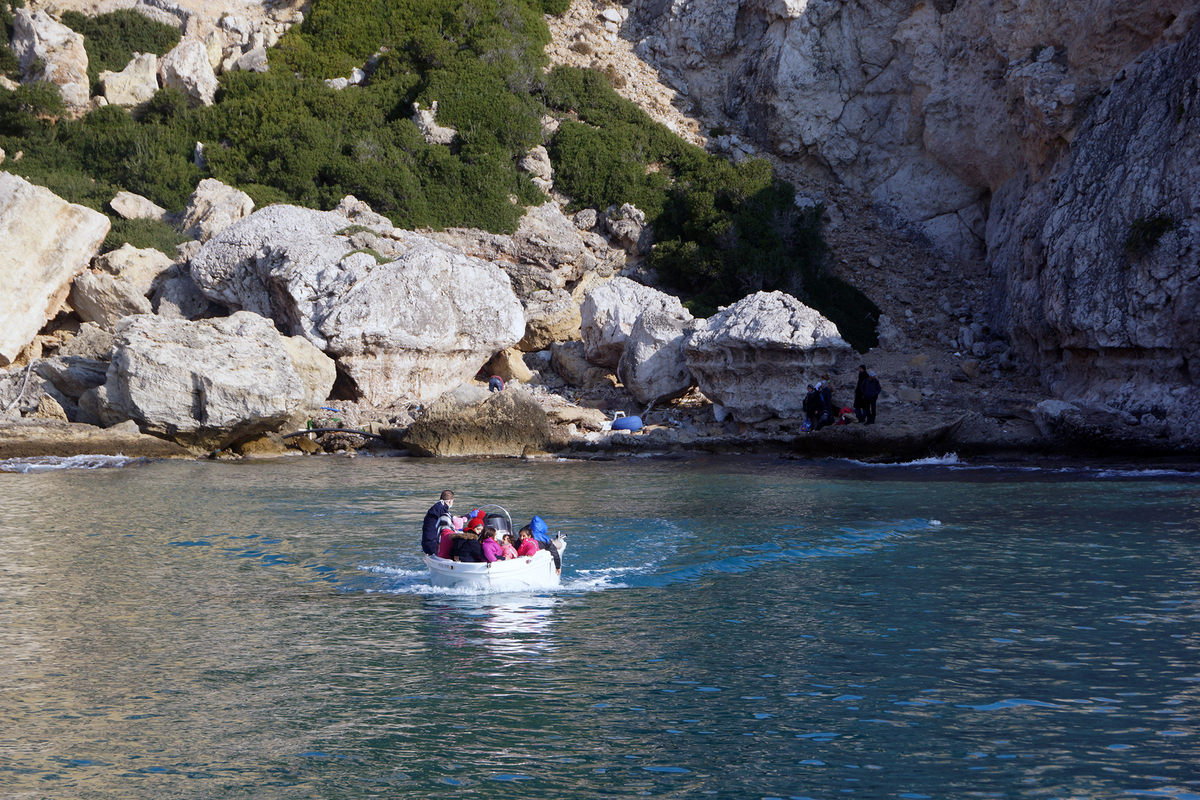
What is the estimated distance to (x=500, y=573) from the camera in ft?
38.2

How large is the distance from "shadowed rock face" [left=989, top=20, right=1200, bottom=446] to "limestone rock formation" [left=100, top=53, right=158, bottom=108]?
121ft

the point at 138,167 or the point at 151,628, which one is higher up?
the point at 138,167

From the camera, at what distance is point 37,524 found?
50.5 feet

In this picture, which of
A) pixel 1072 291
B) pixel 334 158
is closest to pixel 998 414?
pixel 1072 291

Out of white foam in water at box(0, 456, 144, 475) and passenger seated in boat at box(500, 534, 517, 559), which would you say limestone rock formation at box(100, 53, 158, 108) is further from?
passenger seated in boat at box(500, 534, 517, 559)

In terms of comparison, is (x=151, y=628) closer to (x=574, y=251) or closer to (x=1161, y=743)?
(x=1161, y=743)

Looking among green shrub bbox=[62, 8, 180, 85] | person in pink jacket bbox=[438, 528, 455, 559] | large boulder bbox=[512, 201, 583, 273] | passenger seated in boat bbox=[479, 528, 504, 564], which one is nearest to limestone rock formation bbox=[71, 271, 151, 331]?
large boulder bbox=[512, 201, 583, 273]

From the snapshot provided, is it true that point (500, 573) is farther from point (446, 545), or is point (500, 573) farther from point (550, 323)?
point (550, 323)

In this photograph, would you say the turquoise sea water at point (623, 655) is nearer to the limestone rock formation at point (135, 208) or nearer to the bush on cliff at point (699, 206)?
the bush on cliff at point (699, 206)

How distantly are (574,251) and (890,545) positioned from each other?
2445cm

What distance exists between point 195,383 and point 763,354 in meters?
15.0

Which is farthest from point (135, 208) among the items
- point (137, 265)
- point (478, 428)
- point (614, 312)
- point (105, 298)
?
point (614, 312)

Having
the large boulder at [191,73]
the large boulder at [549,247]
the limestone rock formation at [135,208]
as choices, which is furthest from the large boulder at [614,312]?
the large boulder at [191,73]

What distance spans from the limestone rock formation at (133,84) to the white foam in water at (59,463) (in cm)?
2432
